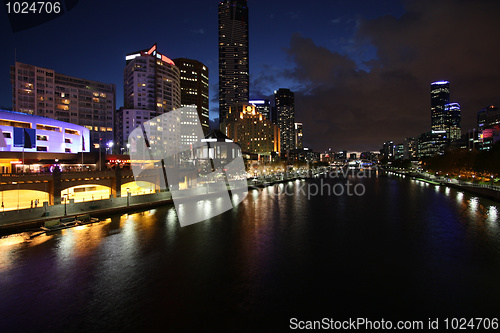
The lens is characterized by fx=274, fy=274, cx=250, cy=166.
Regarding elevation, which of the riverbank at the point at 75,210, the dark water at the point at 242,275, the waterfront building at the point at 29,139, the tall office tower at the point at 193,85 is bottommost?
the dark water at the point at 242,275

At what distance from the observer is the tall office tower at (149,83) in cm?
11575

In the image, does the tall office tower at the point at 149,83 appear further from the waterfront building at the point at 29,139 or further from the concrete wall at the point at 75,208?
the concrete wall at the point at 75,208

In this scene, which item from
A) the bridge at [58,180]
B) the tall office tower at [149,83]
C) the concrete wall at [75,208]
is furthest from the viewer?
the tall office tower at [149,83]

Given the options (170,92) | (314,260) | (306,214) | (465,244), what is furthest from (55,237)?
(170,92)

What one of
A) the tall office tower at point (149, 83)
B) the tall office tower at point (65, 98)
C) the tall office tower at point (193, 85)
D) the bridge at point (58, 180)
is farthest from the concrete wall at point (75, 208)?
the tall office tower at point (193, 85)

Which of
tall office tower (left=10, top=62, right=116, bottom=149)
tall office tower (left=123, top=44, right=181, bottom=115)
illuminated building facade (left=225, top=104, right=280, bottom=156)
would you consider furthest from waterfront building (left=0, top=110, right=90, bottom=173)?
illuminated building facade (left=225, top=104, right=280, bottom=156)

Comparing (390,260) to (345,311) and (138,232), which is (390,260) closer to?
(345,311)

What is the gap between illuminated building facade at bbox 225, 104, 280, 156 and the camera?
A: 16925 cm

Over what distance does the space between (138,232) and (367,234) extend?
2229 cm

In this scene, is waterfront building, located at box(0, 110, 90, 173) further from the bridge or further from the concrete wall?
the concrete wall

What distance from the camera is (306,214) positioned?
36.9 m

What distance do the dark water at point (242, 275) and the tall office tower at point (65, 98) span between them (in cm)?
7950

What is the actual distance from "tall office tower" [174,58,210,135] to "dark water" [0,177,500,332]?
158 m

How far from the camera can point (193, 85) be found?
181125mm
